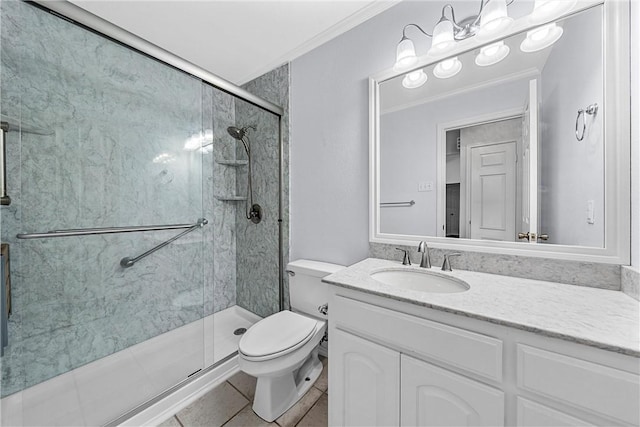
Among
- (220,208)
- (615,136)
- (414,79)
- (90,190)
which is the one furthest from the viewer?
(220,208)

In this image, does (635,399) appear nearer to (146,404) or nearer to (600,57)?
(600,57)

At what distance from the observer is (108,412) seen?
1155mm

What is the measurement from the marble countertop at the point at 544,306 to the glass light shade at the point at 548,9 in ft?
3.50

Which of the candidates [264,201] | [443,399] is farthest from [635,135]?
[264,201]

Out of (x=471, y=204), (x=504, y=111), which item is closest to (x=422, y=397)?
(x=471, y=204)

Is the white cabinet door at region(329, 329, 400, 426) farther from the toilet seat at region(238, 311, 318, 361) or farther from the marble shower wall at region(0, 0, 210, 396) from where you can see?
the marble shower wall at region(0, 0, 210, 396)

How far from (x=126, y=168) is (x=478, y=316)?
2.01 meters

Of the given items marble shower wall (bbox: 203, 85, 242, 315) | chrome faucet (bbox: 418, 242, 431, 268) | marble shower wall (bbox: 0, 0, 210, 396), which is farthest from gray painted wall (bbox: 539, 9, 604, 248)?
marble shower wall (bbox: 203, 85, 242, 315)

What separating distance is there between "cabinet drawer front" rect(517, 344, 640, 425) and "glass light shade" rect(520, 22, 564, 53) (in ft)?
3.84

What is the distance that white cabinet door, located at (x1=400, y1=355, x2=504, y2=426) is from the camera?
669 millimetres

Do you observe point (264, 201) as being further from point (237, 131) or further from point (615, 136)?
point (615, 136)

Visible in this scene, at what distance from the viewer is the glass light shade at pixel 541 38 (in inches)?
37.3

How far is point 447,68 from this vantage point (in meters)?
1.19

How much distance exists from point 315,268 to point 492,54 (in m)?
1.44
